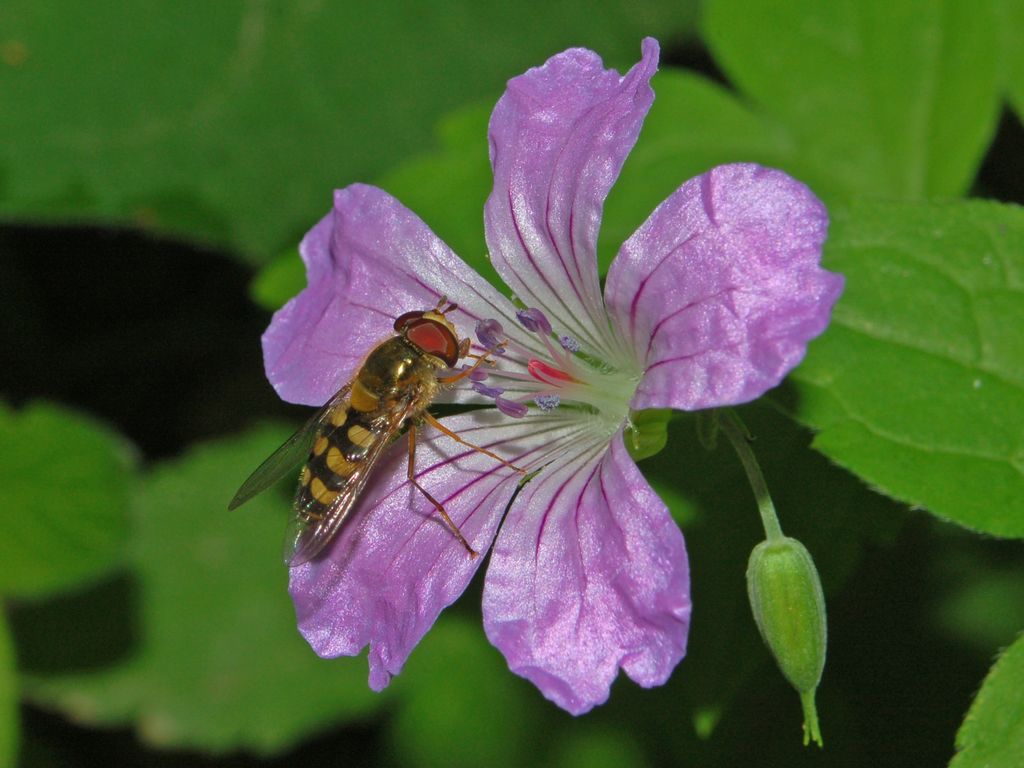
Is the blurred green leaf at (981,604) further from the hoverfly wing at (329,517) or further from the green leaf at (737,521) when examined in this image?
the hoverfly wing at (329,517)


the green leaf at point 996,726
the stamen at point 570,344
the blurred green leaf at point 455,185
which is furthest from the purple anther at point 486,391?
the green leaf at point 996,726

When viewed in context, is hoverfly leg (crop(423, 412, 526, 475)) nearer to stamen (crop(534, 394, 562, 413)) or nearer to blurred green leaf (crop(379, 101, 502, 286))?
stamen (crop(534, 394, 562, 413))

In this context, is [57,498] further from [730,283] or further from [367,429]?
[730,283]

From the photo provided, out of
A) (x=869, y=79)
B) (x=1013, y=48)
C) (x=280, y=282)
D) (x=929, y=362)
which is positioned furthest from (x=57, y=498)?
(x=1013, y=48)

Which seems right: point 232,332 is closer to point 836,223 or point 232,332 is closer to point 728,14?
point 728,14

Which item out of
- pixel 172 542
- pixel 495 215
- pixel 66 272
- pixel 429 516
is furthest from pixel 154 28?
pixel 429 516

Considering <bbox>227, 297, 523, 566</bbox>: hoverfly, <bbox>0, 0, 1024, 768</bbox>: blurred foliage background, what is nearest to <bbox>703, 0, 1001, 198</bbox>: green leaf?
<bbox>0, 0, 1024, 768</bbox>: blurred foliage background
